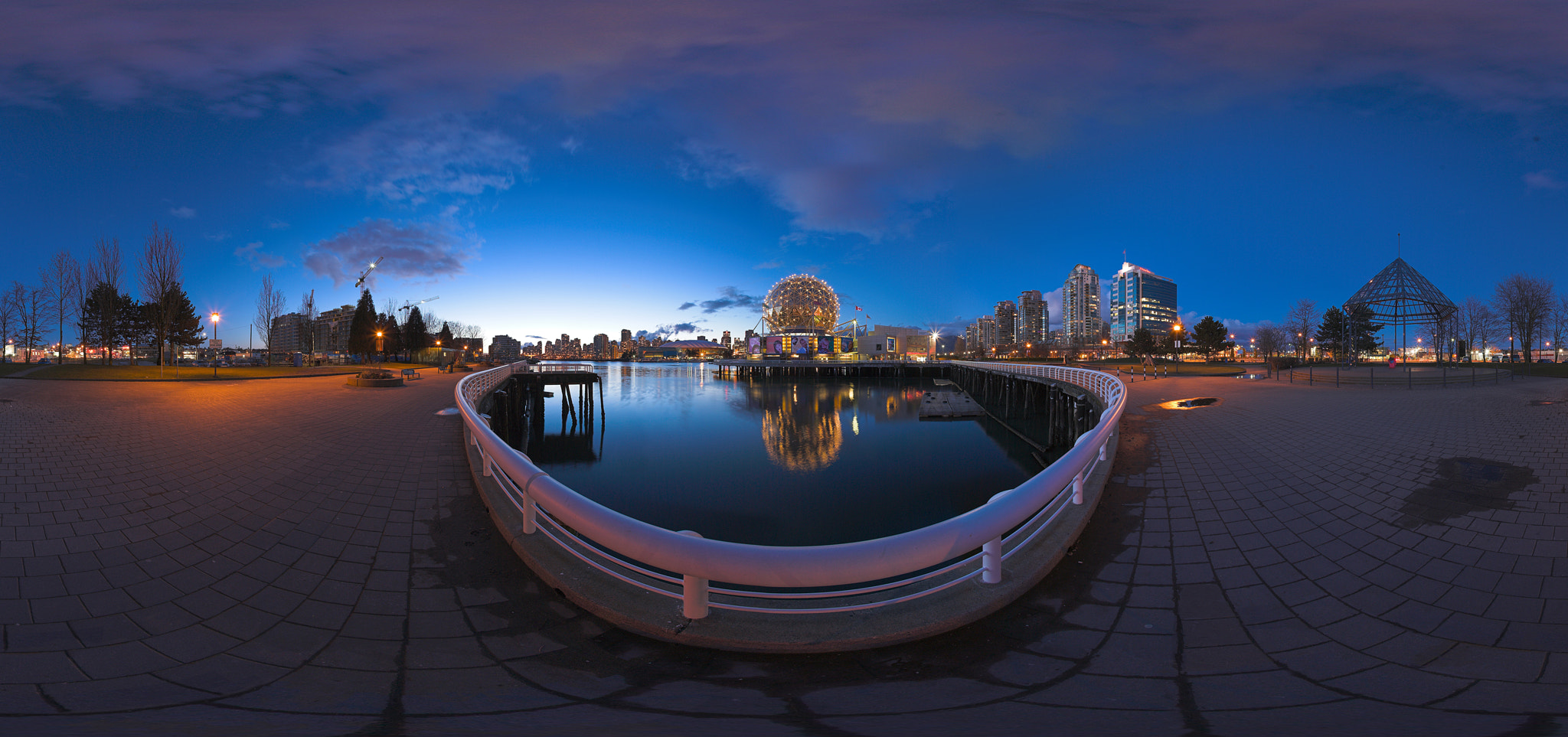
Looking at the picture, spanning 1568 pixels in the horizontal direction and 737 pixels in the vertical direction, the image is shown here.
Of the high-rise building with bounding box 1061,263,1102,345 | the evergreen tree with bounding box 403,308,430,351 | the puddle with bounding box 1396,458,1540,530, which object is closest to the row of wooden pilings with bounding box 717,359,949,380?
the evergreen tree with bounding box 403,308,430,351

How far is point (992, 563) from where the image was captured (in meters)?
4.05

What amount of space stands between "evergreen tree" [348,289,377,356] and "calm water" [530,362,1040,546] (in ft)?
159

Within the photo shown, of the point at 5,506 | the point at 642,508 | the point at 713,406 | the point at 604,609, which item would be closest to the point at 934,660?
the point at 604,609

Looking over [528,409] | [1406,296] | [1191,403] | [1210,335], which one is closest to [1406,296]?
[1406,296]

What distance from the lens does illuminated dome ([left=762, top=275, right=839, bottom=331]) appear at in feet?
312

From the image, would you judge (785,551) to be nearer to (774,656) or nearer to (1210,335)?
(774,656)

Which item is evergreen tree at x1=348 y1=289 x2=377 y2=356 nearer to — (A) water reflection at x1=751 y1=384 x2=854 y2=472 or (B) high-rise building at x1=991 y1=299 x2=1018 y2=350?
(A) water reflection at x1=751 y1=384 x2=854 y2=472

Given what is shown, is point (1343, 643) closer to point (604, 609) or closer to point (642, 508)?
point (604, 609)

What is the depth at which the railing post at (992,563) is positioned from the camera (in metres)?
4.03

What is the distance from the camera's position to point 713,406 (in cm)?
4259

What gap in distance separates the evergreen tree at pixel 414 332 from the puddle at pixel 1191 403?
303ft

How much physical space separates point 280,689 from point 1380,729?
19.5 feet

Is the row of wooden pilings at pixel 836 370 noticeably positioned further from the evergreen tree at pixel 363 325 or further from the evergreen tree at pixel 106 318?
the evergreen tree at pixel 106 318

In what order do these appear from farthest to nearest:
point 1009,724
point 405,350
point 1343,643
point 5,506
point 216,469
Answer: point 405,350, point 216,469, point 5,506, point 1343,643, point 1009,724
